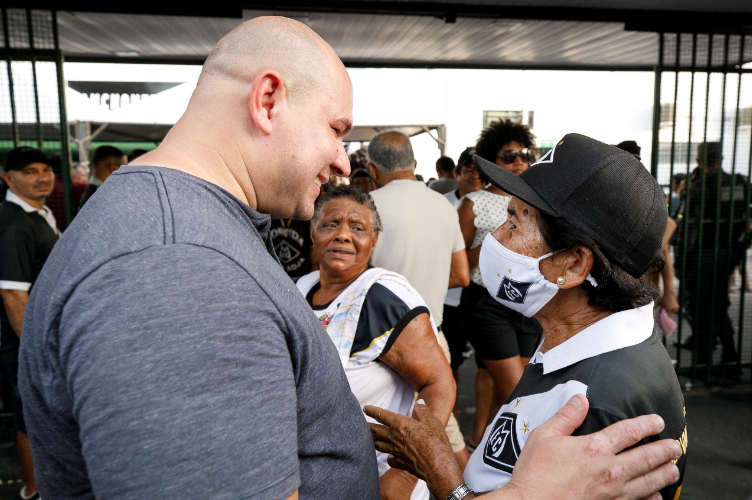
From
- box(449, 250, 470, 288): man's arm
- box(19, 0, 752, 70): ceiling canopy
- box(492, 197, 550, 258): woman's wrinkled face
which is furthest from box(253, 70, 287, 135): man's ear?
box(19, 0, 752, 70): ceiling canopy

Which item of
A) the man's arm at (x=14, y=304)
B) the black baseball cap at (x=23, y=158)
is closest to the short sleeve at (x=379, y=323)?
the man's arm at (x=14, y=304)

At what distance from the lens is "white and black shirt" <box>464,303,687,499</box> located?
40.5 inches

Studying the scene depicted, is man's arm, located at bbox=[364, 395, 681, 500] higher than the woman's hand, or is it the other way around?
man's arm, located at bbox=[364, 395, 681, 500]

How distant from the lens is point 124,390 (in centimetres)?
58

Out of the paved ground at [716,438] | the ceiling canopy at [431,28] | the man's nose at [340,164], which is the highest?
the ceiling canopy at [431,28]

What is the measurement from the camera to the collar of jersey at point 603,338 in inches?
44.2

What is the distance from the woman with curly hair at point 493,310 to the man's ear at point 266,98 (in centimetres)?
251

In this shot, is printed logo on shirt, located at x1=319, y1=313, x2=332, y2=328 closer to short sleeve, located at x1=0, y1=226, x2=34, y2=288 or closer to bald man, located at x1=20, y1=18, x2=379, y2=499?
bald man, located at x1=20, y1=18, x2=379, y2=499

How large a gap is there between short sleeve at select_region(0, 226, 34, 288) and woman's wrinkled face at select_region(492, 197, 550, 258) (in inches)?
115

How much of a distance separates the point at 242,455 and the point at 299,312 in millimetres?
230

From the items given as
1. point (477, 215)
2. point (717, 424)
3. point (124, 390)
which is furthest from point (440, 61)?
point (124, 390)

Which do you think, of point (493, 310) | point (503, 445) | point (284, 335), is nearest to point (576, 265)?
point (503, 445)

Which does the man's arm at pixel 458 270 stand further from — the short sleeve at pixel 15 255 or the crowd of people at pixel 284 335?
the short sleeve at pixel 15 255

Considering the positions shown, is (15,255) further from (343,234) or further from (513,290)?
(513,290)
